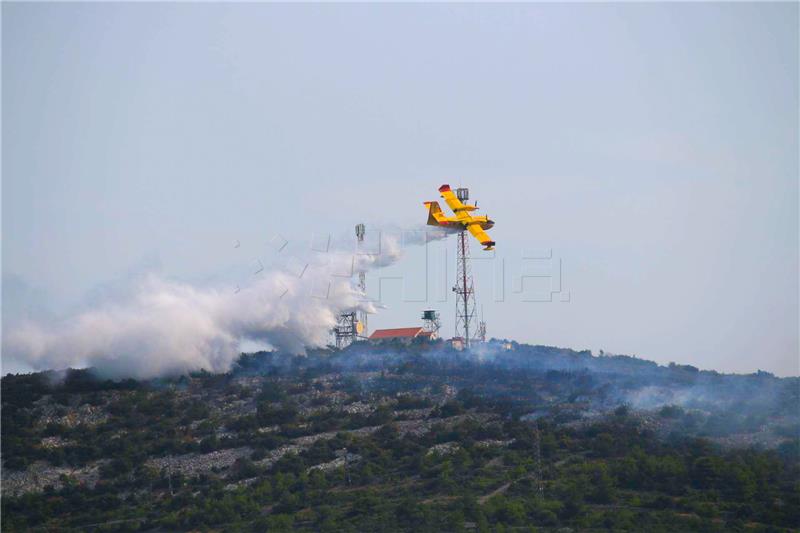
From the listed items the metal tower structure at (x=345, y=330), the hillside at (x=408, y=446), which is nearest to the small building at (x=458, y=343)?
the hillside at (x=408, y=446)

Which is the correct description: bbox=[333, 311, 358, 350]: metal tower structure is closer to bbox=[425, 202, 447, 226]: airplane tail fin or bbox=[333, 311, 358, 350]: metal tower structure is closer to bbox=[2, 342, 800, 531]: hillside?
bbox=[2, 342, 800, 531]: hillside

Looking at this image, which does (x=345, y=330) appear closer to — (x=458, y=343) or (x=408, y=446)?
(x=458, y=343)

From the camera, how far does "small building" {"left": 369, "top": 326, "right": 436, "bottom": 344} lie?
144113 millimetres

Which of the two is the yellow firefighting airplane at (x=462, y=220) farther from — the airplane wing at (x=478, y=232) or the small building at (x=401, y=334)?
the small building at (x=401, y=334)

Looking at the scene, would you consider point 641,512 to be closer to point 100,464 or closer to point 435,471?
point 435,471

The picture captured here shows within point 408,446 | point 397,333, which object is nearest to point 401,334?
point 397,333

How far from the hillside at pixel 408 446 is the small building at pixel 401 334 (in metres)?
6.32

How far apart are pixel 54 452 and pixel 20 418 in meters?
8.84

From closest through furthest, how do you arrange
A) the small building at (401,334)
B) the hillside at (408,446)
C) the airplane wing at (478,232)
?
the hillside at (408,446) < the airplane wing at (478,232) < the small building at (401,334)

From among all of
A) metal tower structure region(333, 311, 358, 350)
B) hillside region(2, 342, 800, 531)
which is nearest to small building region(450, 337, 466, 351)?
hillside region(2, 342, 800, 531)

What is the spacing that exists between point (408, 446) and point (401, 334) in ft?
131

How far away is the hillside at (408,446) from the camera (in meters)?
94.6

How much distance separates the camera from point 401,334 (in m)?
148

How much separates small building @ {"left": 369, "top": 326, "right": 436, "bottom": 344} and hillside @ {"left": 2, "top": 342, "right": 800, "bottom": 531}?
6.32m
